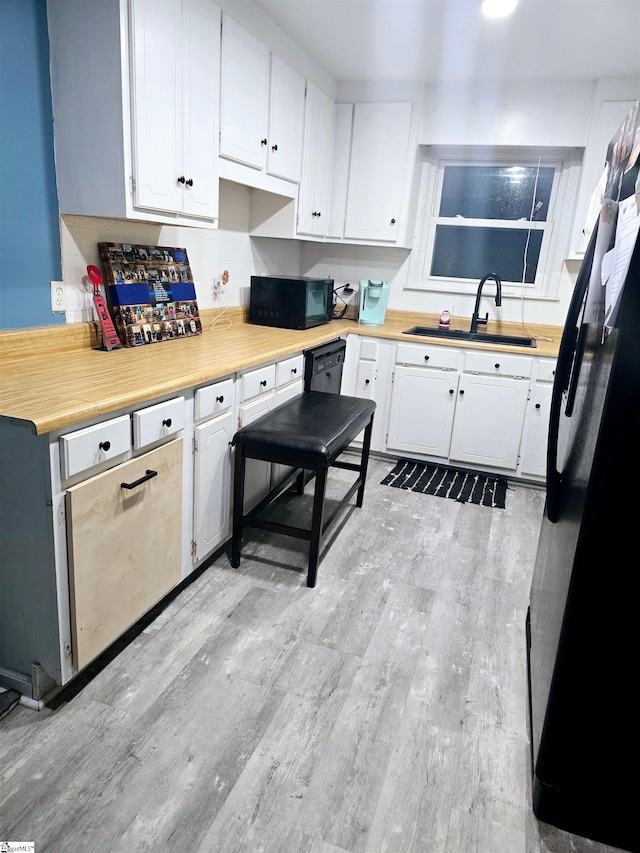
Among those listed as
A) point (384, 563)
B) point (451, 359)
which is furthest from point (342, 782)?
point (451, 359)

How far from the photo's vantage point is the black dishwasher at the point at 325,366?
311 centimetres

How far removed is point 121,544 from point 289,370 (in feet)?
4.55

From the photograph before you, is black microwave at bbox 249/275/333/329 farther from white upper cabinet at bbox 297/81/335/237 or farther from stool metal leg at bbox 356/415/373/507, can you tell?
stool metal leg at bbox 356/415/373/507

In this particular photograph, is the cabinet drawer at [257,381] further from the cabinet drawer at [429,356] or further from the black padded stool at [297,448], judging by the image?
the cabinet drawer at [429,356]

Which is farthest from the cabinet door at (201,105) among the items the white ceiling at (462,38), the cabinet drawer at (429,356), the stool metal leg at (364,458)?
the cabinet drawer at (429,356)

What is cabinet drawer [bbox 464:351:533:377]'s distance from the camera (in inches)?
136

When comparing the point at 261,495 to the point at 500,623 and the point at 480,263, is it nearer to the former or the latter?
the point at 500,623

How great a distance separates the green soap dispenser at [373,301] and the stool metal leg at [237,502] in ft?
6.72

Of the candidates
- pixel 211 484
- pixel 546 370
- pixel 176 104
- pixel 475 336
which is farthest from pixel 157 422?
pixel 475 336

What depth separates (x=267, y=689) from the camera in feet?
5.79

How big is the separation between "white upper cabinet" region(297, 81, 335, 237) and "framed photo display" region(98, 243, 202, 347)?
1094mm

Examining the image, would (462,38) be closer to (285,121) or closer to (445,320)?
(285,121)

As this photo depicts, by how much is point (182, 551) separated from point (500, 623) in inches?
49.6

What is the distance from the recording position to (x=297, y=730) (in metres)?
1.62
